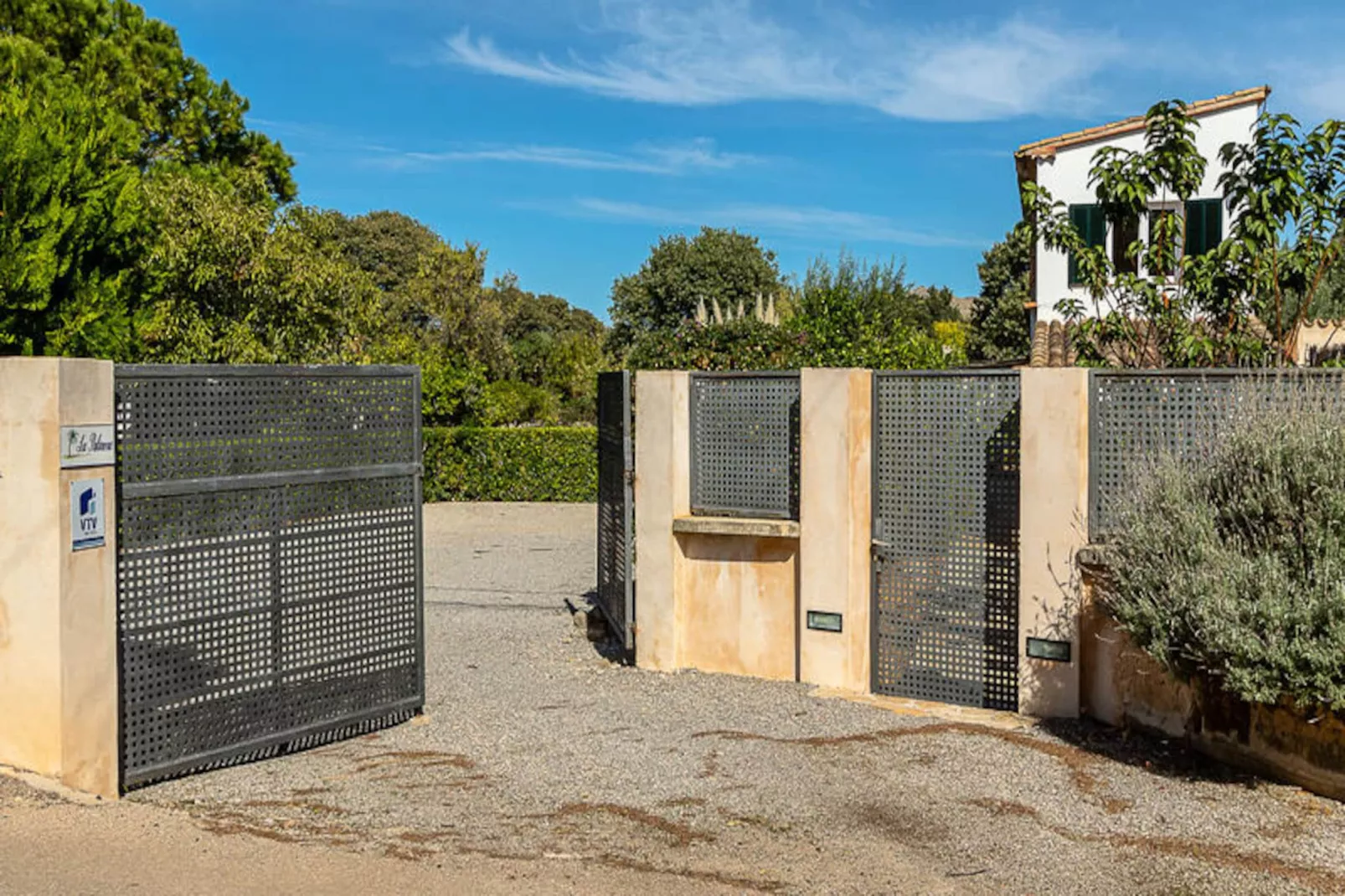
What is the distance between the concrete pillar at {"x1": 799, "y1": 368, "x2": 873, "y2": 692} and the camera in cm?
790

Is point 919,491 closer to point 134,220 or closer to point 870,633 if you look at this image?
point 870,633

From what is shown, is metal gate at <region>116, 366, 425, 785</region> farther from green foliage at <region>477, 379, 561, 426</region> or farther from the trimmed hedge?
green foliage at <region>477, 379, 561, 426</region>

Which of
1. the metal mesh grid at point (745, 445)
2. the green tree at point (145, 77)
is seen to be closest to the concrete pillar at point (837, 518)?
the metal mesh grid at point (745, 445)

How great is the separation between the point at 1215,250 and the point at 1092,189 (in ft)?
43.6

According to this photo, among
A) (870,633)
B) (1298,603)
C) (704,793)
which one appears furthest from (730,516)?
(1298,603)

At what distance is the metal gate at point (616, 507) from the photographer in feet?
29.8

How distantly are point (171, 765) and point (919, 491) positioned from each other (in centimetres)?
485

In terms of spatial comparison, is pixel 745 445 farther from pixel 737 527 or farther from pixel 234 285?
pixel 234 285

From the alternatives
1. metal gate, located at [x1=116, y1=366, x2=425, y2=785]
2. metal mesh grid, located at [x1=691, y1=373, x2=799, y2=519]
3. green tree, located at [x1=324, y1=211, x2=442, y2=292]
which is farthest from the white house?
green tree, located at [x1=324, y1=211, x2=442, y2=292]

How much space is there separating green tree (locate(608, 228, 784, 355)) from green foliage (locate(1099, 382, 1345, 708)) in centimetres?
4376

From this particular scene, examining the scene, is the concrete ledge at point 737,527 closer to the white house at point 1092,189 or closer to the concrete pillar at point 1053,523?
the concrete pillar at point 1053,523

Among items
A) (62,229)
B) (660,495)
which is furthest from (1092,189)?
(62,229)

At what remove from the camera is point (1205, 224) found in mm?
20047

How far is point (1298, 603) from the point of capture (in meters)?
5.37
